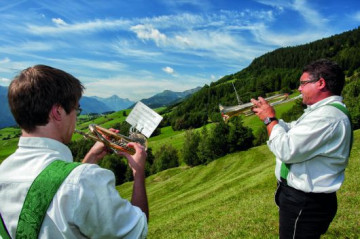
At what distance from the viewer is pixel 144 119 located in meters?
6.03

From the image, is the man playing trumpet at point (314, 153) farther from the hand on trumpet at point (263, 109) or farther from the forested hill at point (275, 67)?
the forested hill at point (275, 67)

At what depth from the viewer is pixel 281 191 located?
13.9 feet

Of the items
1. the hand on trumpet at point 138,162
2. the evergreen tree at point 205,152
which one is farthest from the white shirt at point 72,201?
the evergreen tree at point 205,152

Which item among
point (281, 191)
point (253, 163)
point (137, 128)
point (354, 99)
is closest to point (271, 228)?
point (281, 191)

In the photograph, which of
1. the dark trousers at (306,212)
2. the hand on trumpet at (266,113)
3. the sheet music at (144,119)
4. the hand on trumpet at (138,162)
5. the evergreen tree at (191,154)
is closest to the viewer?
the hand on trumpet at (138,162)

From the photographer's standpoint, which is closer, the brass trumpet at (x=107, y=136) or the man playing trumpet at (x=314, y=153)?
the man playing trumpet at (x=314, y=153)

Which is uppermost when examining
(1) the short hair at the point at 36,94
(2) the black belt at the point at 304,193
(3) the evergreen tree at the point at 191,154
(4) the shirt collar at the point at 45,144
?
(1) the short hair at the point at 36,94

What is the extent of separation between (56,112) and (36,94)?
20 centimetres

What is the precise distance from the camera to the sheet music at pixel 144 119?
230 inches

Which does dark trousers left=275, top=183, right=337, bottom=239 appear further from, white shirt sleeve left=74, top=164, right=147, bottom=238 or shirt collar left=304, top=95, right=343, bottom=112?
white shirt sleeve left=74, top=164, right=147, bottom=238

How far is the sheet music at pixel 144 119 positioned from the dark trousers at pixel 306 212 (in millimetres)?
2950

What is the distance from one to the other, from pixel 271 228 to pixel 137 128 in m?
5.53

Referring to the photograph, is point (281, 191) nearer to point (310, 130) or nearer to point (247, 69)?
point (310, 130)

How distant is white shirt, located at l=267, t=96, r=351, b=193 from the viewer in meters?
3.62
